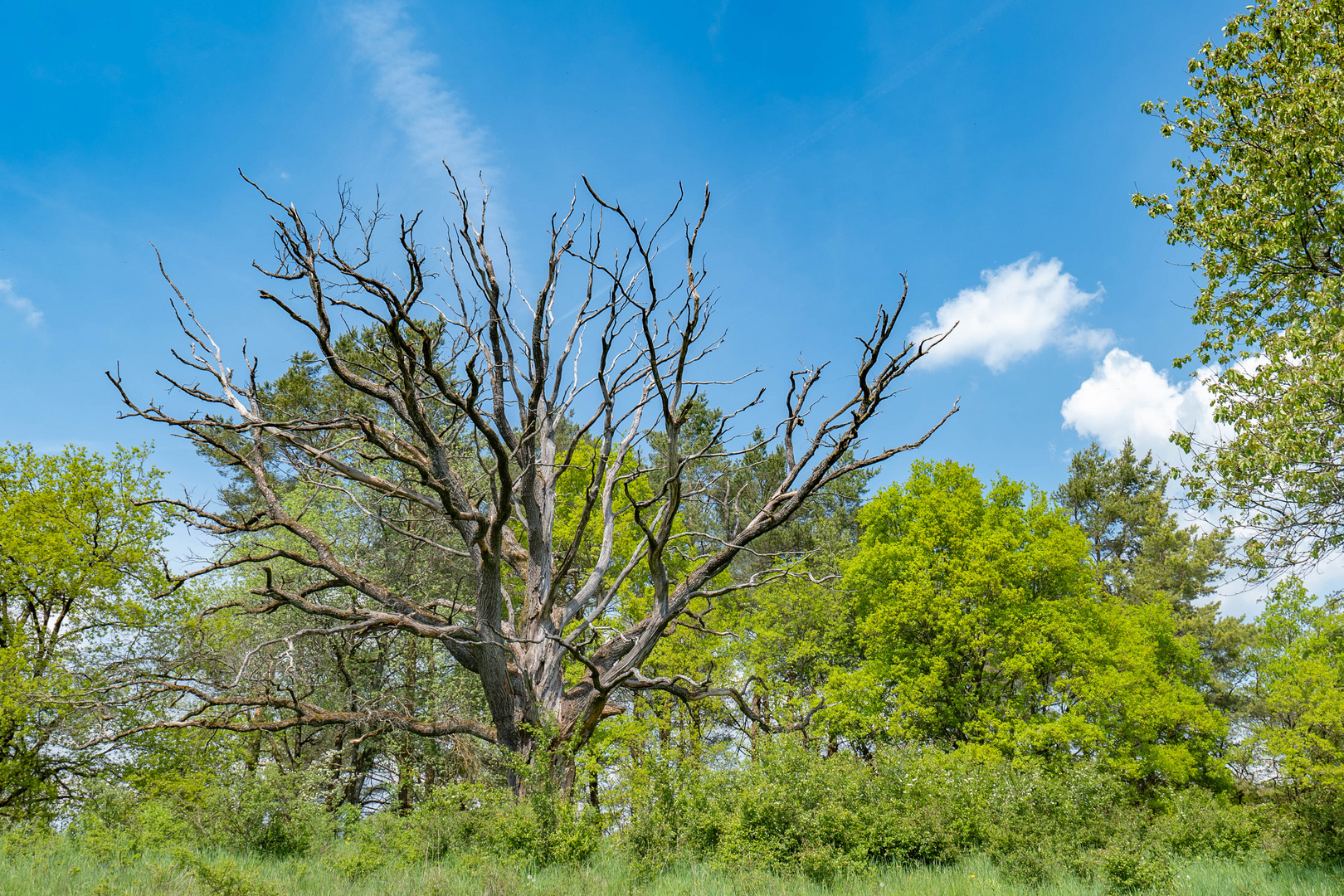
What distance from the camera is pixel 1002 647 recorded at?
21.1 m

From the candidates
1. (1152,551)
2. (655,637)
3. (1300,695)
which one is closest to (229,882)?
(655,637)

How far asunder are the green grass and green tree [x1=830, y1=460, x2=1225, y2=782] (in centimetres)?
1148

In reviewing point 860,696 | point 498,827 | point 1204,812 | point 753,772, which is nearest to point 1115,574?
point 860,696

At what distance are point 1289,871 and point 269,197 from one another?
17.2 m

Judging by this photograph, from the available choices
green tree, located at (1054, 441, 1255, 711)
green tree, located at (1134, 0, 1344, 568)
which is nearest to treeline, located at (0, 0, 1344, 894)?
green tree, located at (1134, 0, 1344, 568)

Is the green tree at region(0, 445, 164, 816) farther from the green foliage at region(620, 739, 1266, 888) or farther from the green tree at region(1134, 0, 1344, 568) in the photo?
the green tree at region(1134, 0, 1344, 568)

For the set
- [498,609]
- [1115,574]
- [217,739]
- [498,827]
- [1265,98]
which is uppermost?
[1265,98]

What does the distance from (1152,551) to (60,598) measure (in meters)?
40.8

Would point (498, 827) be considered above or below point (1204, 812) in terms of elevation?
above

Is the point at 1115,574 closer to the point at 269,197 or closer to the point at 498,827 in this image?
the point at 498,827

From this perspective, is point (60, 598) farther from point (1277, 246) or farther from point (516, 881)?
point (1277, 246)

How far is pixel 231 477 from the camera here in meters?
27.3

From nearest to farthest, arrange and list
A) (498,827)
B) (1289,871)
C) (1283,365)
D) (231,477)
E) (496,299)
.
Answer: (1289,871) < (498,827) < (1283,365) < (496,299) < (231,477)

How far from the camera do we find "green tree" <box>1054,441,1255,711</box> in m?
33.0
